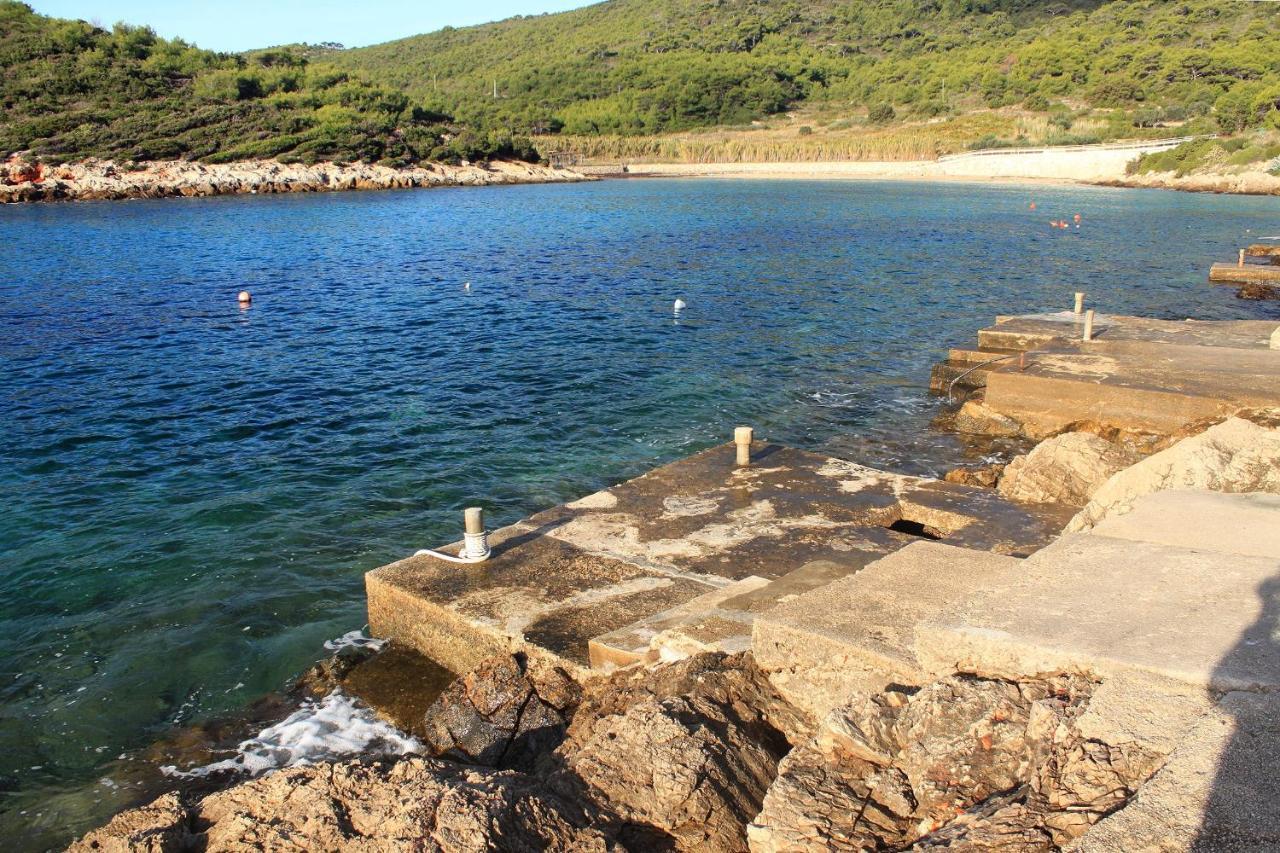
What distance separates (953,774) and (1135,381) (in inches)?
437

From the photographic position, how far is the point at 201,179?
67.2 m

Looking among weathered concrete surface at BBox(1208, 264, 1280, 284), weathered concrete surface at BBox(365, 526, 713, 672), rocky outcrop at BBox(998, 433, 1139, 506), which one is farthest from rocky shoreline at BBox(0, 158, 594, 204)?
rocky outcrop at BBox(998, 433, 1139, 506)

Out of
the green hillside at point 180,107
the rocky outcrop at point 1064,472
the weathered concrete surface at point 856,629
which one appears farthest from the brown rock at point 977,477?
the green hillside at point 180,107

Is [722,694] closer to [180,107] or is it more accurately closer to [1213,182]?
[1213,182]

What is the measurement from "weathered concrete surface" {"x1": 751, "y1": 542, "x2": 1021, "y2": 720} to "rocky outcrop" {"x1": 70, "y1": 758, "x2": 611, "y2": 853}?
1460 millimetres

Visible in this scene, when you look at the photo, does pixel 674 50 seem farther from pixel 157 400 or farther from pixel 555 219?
pixel 157 400

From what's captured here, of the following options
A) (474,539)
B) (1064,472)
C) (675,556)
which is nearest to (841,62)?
(1064,472)

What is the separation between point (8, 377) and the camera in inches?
680

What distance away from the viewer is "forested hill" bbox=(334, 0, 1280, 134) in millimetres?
98125

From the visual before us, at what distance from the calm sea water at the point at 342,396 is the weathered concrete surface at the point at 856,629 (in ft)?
15.2

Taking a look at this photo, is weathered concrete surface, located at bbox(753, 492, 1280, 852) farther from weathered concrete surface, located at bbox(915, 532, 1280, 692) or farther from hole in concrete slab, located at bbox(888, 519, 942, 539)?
hole in concrete slab, located at bbox(888, 519, 942, 539)

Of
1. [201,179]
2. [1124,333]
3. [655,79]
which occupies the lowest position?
[1124,333]

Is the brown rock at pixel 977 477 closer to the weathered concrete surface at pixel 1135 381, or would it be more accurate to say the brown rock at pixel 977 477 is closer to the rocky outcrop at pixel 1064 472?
the rocky outcrop at pixel 1064 472

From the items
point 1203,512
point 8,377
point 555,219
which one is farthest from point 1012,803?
point 555,219
